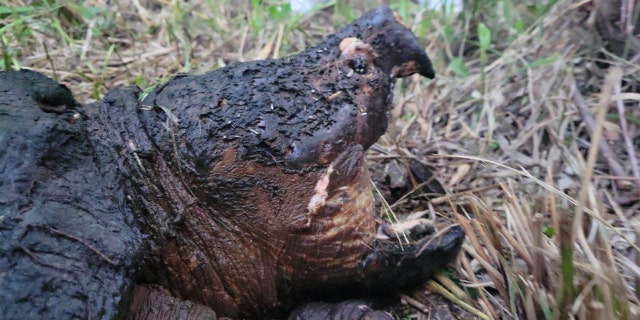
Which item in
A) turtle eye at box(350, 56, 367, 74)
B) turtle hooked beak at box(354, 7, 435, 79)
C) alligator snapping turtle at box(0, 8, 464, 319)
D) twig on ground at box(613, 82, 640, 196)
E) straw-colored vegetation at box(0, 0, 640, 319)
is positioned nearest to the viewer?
alligator snapping turtle at box(0, 8, 464, 319)

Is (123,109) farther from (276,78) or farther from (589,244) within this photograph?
(589,244)

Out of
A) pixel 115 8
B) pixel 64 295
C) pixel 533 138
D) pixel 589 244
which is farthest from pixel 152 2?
pixel 589 244

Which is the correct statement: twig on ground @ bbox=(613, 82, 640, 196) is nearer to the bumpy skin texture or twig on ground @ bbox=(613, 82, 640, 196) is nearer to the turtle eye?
the turtle eye

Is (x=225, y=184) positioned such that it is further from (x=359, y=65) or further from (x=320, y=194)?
(x=359, y=65)

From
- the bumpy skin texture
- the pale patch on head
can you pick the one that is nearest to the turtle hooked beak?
the pale patch on head

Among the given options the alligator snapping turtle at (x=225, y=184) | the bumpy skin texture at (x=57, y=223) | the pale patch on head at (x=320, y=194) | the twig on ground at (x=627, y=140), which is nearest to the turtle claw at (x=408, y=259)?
the alligator snapping turtle at (x=225, y=184)

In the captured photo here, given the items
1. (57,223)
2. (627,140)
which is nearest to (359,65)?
(57,223)
